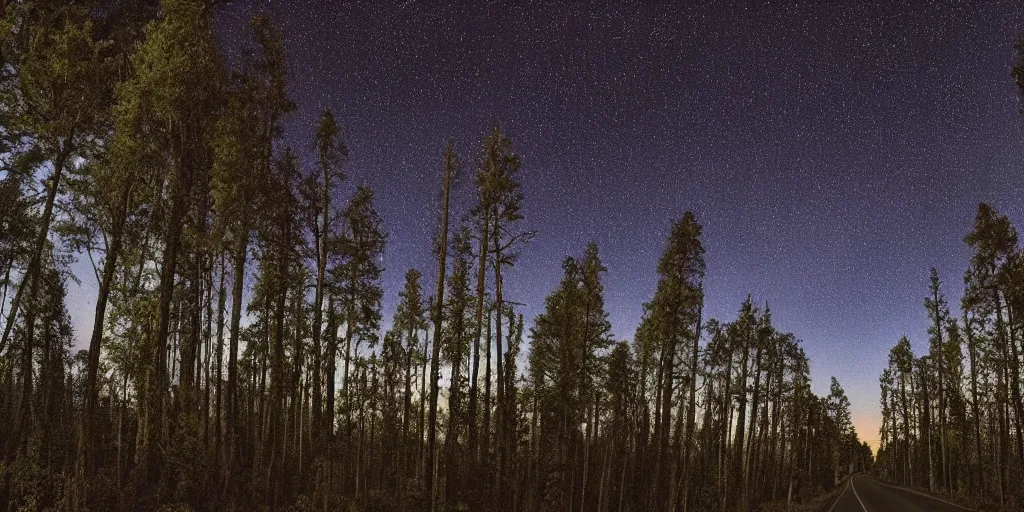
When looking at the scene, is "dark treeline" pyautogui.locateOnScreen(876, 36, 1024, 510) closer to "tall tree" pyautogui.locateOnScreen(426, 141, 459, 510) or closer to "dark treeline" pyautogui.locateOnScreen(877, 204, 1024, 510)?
"dark treeline" pyautogui.locateOnScreen(877, 204, 1024, 510)

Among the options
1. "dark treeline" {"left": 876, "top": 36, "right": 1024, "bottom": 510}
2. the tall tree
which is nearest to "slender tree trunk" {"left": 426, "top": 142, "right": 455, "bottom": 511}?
the tall tree

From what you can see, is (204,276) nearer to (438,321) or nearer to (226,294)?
(226,294)

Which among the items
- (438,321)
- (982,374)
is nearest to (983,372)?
(982,374)

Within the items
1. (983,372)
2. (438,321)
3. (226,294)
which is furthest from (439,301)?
(983,372)

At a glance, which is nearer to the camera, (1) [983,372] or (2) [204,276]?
(2) [204,276]

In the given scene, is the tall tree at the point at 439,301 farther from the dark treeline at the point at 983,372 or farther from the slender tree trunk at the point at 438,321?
the dark treeline at the point at 983,372

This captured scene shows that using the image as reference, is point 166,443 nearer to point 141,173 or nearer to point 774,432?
point 141,173

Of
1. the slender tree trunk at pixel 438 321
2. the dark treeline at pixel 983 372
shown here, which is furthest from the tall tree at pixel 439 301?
the dark treeline at pixel 983 372

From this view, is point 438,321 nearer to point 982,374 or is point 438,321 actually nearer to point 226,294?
point 226,294

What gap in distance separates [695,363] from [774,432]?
26.7 m

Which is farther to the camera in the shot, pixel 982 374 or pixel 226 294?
pixel 982 374

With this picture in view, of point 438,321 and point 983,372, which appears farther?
point 983,372

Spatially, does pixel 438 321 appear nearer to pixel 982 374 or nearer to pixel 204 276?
pixel 204 276

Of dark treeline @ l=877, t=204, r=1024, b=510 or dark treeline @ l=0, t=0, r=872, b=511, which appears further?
dark treeline @ l=877, t=204, r=1024, b=510
